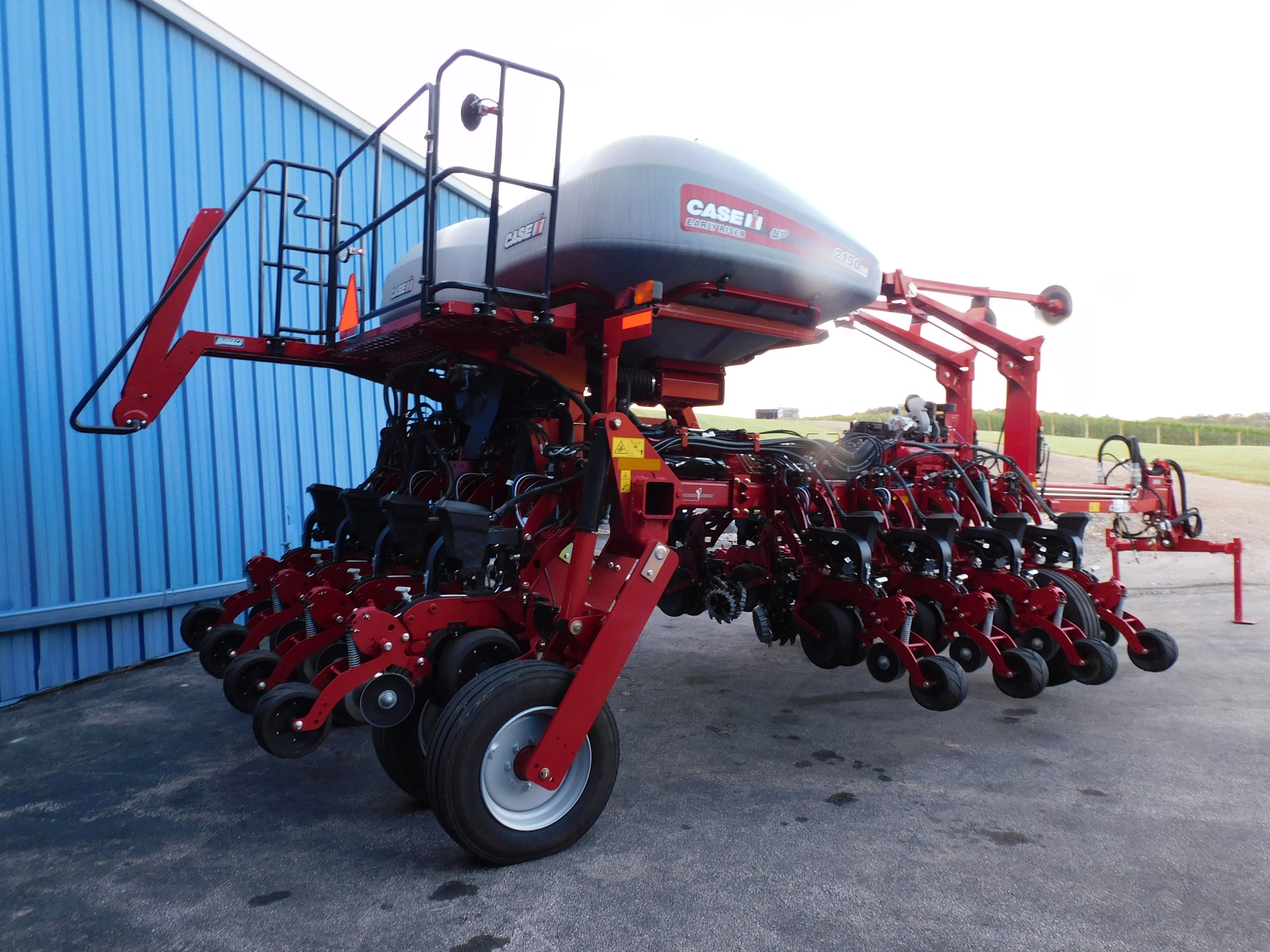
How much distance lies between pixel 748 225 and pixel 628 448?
1.27 meters

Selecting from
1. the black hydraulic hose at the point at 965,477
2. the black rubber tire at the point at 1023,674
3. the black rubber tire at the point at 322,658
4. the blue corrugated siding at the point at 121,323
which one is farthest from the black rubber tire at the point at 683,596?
the blue corrugated siding at the point at 121,323

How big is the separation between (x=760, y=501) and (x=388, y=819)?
2406 mm

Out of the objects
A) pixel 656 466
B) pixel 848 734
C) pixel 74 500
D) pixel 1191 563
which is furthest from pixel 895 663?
pixel 1191 563

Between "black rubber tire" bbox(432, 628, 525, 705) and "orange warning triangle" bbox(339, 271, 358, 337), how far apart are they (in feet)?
6.47

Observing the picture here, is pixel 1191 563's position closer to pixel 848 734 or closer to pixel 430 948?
pixel 848 734

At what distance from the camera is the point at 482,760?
9.34 feet

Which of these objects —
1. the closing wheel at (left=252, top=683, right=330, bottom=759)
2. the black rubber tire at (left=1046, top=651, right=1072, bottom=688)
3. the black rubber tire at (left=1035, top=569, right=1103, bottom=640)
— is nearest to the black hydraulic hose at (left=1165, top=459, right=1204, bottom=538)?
the black rubber tire at (left=1035, top=569, right=1103, bottom=640)

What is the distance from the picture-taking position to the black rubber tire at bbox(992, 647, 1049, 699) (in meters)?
4.11

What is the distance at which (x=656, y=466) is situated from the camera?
3.50 metres

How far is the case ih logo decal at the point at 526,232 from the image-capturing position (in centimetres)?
386

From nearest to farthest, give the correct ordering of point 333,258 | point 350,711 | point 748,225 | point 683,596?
point 350,711
point 748,225
point 333,258
point 683,596

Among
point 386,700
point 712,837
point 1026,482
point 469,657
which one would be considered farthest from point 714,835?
point 1026,482

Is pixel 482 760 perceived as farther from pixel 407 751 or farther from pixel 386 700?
pixel 407 751

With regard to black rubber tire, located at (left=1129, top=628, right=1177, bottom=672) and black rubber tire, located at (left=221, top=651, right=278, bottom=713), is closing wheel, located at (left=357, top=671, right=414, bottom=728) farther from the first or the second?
black rubber tire, located at (left=1129, top=628, right=1177, bottom=672)
